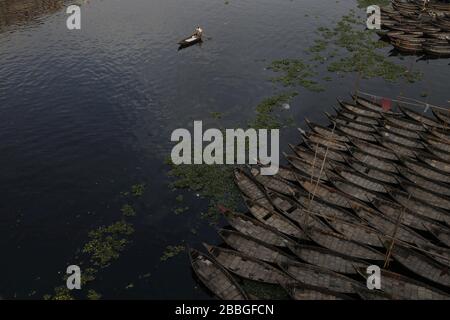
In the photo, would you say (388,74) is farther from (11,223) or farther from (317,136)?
(11,223)

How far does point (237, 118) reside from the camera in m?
50.0

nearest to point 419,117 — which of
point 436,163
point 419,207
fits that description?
point 436,163

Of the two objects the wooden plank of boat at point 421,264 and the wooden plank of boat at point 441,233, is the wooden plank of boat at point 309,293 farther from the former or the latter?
the wooden plank of boat at point 441,233

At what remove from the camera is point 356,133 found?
43688 mm

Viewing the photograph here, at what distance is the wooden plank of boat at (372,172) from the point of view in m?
37.2

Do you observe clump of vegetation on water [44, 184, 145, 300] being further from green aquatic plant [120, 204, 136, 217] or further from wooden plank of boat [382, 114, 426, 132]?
wooden plank of boat [382, 114, 426, 132]

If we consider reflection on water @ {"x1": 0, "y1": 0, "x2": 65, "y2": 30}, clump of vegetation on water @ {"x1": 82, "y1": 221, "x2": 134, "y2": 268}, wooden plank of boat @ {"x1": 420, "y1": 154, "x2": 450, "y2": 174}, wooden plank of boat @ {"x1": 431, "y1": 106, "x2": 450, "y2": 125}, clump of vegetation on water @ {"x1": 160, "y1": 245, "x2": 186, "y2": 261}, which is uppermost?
reflection on water @ {"x1": 0, "y1": 0, "x2": 65, "y2": 30}

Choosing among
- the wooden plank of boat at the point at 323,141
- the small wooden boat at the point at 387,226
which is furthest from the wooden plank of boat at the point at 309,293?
the wooden plank of boat at the point at 323,141

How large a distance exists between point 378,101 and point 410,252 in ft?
88.5

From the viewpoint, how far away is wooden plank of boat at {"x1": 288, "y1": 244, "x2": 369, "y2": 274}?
94.4 ft

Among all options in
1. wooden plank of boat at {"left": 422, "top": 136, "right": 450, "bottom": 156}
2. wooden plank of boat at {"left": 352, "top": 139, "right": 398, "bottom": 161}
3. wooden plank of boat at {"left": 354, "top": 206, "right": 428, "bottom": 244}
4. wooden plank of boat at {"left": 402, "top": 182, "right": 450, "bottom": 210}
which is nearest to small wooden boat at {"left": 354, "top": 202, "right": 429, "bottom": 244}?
wooden plank of boat at {"left": 354, "top": 206, "right": 428, "bottom": 244}

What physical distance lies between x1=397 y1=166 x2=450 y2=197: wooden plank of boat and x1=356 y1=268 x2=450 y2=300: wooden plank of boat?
38.8 ft

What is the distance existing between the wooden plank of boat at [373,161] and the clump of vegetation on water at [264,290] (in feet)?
59.6
